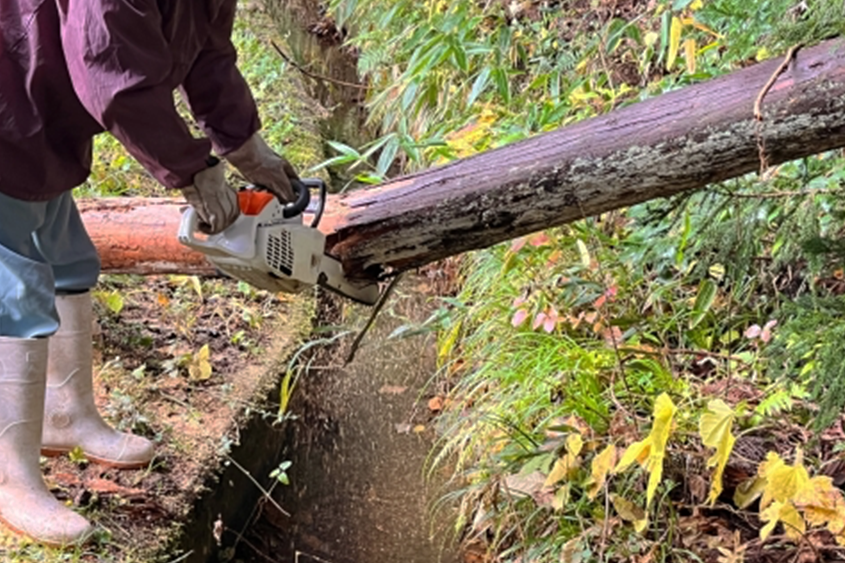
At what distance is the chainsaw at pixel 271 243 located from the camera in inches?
76.1

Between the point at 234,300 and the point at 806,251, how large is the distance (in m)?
2.23

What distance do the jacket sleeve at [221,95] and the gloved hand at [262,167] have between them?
0.07 ft

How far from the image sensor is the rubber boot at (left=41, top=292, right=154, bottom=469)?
2312 millimetres

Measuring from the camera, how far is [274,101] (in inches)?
195

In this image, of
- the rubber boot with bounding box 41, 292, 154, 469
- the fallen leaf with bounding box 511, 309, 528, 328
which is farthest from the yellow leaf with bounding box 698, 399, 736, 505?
the rubber boot with bounding box 41, 292, 154, 469

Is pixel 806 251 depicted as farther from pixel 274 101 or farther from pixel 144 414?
pixel 274 101

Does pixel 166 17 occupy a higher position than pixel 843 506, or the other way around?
pixel 166 17

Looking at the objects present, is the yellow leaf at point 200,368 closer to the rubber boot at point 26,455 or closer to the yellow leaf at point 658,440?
the rubber boot at point 26,455

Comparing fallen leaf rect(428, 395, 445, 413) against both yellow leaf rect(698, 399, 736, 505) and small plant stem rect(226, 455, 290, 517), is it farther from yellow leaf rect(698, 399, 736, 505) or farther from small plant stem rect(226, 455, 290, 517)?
yellow leaf rect(698, 399, 736, 505)

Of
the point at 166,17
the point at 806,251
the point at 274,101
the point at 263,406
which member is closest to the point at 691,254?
the point at 806,251

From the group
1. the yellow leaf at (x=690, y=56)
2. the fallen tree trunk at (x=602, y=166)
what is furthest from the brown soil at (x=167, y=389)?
the yellow leaf at (x=690, y=56)

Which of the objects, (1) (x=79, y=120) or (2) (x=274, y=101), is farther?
(2) (x=274, y=101)

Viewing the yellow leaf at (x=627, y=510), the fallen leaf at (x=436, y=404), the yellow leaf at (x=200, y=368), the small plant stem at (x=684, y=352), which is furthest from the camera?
the fallen leaf at (x=436, y=404)

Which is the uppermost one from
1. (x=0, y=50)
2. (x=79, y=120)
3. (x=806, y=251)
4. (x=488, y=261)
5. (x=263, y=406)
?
(x=0, y=50)
